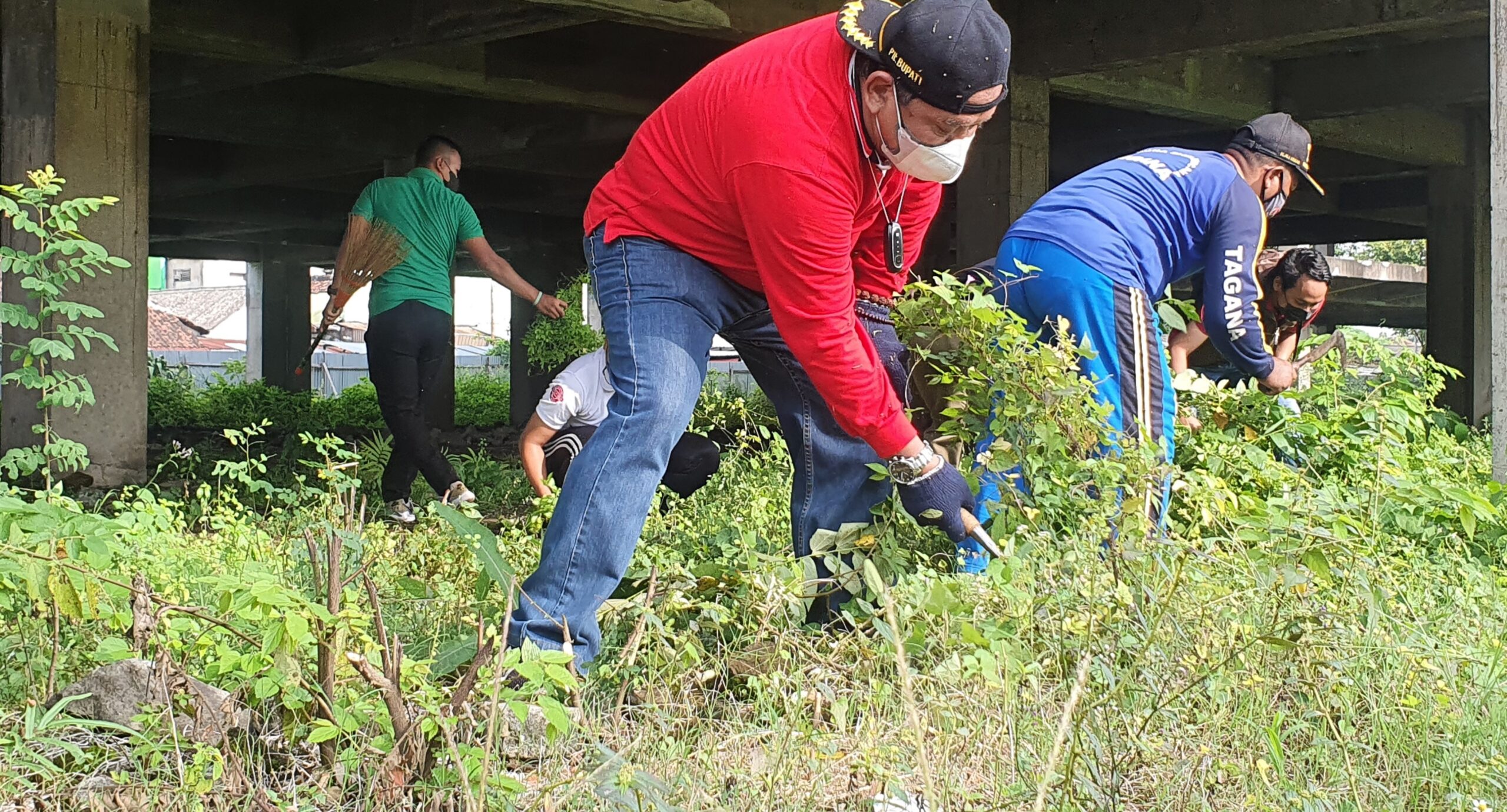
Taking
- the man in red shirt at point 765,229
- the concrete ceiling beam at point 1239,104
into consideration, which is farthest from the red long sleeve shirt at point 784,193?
the concrete ceiling beam at point 1239,104

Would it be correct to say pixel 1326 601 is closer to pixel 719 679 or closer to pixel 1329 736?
pixel 1329 736

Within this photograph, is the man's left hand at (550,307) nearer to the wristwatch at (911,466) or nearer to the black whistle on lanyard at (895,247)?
the black whistle on lanyard at (895,247)

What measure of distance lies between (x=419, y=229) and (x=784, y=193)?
4419 millimetres

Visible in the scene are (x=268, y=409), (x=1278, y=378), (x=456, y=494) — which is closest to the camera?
(x=1278, y=378)

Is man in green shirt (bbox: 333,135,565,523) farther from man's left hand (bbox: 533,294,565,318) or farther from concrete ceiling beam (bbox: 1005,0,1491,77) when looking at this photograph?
concrete ceiling beam (bbox: 1005,0,1491,77)

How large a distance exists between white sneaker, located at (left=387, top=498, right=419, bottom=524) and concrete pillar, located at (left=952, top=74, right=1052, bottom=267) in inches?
164

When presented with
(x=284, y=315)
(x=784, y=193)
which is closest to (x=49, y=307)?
(x=784, y=193)

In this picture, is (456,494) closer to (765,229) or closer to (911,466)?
(911,466)

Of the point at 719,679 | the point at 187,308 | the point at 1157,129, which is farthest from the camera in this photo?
the point at 187,308

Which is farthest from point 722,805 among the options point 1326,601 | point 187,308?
point 187,308

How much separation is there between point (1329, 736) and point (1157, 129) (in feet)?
35.3

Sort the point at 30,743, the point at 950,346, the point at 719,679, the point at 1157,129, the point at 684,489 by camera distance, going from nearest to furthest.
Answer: the point at 30,743, the point at 719,679, the point at 950,346, the point at 684,489, the point at 1157,129

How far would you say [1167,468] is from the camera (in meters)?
3.13

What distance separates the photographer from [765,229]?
2881 mm
